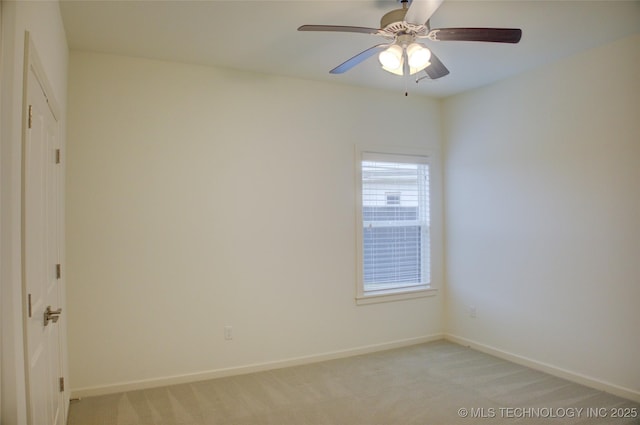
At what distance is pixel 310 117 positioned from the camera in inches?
164

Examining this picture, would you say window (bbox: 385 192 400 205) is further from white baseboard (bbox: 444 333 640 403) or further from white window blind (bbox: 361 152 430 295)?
white baseboard (bbox: 444 333 640 403)

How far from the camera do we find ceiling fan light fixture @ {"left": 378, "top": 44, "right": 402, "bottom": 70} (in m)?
2.48

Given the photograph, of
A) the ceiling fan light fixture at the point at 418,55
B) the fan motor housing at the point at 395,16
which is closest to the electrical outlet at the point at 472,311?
the ceiling fan light fixture at the point at 418,55

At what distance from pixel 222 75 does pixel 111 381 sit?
2.75 meters

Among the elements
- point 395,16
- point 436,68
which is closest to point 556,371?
point 436,68

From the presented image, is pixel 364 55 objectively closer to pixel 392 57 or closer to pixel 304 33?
pixel 392 57

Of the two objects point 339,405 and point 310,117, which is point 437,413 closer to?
point 339,405

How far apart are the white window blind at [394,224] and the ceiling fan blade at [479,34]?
2157 mm

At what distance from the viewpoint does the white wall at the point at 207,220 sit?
3363 millimetres

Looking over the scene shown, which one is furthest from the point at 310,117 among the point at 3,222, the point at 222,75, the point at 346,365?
the point at 3,222

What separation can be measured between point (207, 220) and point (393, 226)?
2.02m

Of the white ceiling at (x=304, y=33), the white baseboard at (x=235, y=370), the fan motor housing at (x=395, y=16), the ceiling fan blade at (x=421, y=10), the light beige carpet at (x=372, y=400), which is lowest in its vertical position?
the light beige carpet at (x=372, y=400)

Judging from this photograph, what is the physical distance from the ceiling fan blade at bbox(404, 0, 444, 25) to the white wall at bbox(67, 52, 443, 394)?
206 centimetres

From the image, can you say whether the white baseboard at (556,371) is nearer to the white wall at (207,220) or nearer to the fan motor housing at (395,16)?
the white wall at (207,220)
